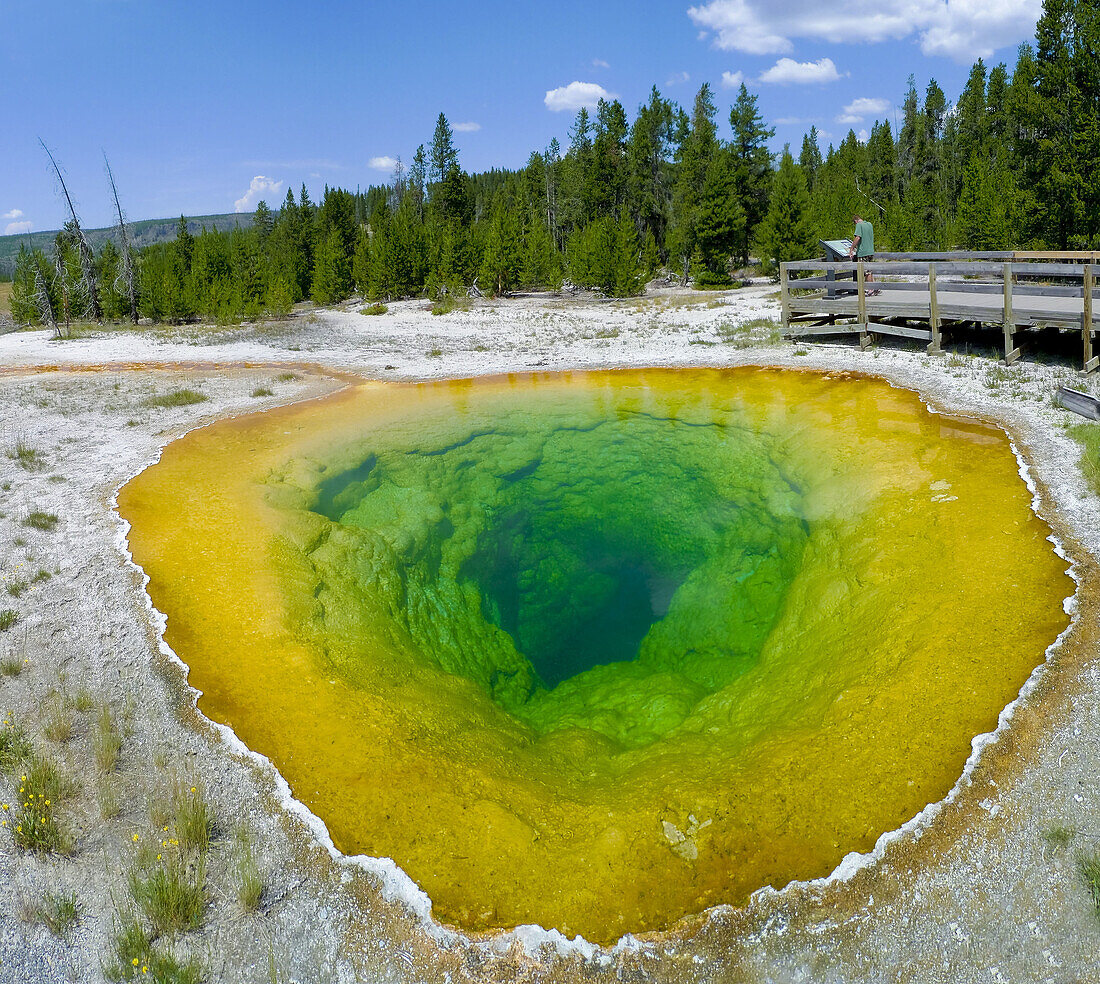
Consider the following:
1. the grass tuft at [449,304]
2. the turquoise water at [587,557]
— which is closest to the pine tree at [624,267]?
the grass tuft at [449,304]

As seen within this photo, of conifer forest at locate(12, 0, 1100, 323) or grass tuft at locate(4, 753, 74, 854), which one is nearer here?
grass tuft at locate(4, 753, 74, 854)

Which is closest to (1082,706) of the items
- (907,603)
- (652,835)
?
(907,603)

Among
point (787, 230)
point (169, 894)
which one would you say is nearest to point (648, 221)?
point (787, 230)

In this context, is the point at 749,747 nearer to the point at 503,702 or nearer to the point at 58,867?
the point at 503,702

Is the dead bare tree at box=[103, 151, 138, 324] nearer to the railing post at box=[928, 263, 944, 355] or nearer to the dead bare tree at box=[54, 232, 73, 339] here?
the dead bare tree at box=[54, 232, 73, 339]

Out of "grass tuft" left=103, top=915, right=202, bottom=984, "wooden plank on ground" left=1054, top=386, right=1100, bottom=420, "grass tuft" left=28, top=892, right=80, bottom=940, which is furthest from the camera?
"wooden plank on ground" left=1054, top=386, right=1100, bottom=420

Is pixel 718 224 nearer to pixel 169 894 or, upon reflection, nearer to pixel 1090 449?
pixel 1090 449

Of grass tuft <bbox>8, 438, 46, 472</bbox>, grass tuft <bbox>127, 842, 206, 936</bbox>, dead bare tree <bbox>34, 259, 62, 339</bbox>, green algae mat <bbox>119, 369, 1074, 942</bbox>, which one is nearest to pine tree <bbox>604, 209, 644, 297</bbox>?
green algae mat <bbox>119, 369, 1074, 942</bbox>
